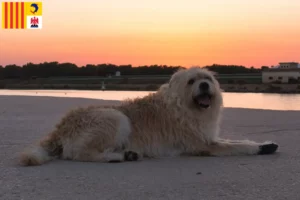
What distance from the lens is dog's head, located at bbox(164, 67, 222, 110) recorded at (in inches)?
250

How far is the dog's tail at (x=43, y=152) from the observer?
5523 mm

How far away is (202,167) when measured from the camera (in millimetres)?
5387

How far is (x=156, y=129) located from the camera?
6488mm

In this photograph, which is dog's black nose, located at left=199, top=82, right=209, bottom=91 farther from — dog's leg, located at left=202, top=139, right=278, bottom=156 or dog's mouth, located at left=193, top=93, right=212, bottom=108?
dog's leg, located at left=202, top=139, right=278, bottom=156

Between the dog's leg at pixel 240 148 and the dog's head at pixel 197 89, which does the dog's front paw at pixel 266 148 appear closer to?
the dog's leg at pixel 240 148

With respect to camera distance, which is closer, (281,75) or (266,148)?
(266,148)

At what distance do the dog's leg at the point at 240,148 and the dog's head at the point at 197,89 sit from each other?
633 mm

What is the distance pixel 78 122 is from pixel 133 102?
1.07 meters

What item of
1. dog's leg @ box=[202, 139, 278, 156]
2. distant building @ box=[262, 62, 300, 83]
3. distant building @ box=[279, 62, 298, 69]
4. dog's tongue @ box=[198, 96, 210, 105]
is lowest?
dog's leg @ box=[202, 139, 278, 156]

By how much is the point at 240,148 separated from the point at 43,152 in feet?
9.40

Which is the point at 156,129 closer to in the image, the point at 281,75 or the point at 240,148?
the point at 240,148

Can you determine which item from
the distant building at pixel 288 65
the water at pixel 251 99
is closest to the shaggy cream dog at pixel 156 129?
the water at pixel 251 99

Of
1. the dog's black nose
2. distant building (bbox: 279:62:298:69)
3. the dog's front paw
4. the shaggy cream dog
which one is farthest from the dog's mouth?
distant building (bbox: 279:62:298:69)

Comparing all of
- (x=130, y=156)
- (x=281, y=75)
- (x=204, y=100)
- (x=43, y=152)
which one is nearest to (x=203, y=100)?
(x=204, y=100)
